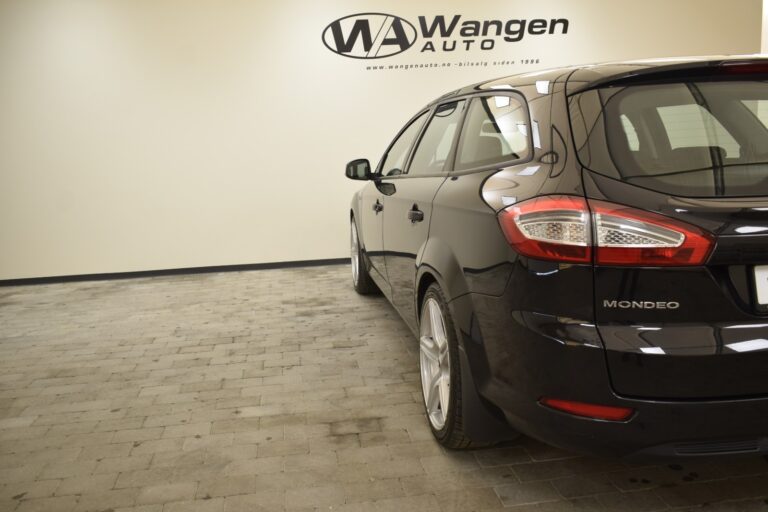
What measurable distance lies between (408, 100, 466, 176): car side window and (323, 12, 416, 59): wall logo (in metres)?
3.69

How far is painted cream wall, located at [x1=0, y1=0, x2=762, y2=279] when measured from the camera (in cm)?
627

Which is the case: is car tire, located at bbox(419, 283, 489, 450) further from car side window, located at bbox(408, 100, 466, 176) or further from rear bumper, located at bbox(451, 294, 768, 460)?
car side window, located at bbox(408, 100, 466, 176)

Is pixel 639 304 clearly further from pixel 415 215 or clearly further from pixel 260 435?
pixel 260 435

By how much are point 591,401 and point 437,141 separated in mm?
1804

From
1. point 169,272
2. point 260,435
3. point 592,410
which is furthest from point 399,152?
point 169,272

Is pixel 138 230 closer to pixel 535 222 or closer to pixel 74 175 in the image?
pixel 74 175

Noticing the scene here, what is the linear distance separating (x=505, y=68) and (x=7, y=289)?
19.2 ft

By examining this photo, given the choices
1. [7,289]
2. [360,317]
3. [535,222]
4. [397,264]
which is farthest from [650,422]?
[7,289]

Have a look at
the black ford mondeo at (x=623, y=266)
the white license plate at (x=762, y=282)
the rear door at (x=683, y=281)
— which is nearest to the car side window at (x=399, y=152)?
the black ford mondeo at (x=623, y=266)

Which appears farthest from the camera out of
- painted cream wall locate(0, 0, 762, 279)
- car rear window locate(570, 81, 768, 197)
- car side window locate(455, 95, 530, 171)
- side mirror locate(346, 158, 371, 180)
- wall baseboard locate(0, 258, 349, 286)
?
wall baseboard locate(0, 258, 349, 286)

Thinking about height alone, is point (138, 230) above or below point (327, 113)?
below

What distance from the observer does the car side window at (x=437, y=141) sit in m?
2.86

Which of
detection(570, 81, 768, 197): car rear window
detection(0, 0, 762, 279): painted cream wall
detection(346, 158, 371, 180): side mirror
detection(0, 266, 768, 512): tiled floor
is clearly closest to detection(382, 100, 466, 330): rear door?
detection(346, 158, 371, 180): side mirror

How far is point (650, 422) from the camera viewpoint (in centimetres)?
161
